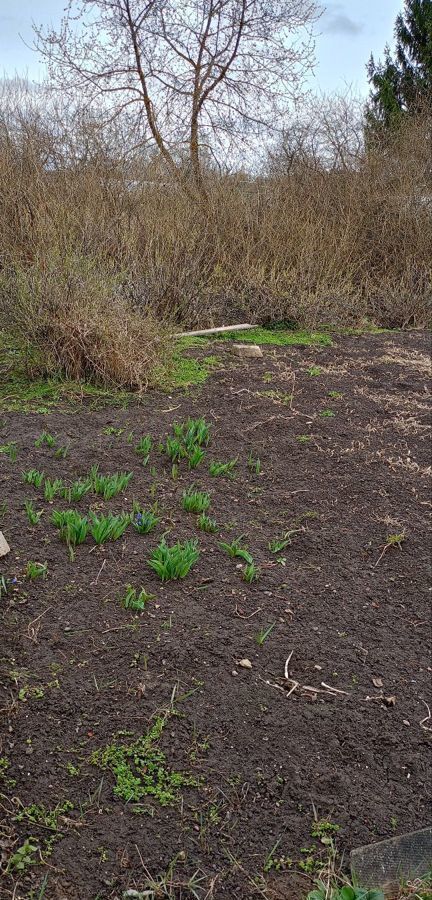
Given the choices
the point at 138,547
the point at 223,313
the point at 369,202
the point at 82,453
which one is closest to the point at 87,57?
the point at 369,202

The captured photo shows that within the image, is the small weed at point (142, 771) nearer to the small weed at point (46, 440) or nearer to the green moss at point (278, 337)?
the small weed at point (46, 440)

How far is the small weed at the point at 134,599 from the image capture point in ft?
9.54

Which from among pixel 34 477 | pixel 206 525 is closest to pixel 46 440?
pixel 34 477

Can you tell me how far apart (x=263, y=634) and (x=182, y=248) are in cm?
610

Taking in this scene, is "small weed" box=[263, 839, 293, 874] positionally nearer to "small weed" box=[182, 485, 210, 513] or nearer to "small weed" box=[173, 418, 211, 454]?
"small weed" box=[182, 485, 210, 513]

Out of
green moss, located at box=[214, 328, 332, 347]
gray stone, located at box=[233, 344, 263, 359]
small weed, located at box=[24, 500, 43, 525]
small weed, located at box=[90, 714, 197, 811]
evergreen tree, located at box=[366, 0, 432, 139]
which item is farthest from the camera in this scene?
evergreen tree, located at box=[366, 0, 432, 139]

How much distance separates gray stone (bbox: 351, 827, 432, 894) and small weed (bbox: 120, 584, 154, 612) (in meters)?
1.23

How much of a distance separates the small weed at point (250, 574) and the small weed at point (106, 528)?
→ 605 mm

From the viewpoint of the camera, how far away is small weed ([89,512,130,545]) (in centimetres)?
332

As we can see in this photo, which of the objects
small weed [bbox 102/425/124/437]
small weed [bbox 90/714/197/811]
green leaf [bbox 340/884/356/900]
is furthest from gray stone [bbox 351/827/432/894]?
small weed [bbox 102/425/124/437]

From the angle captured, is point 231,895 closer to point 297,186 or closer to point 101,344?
point 101,344

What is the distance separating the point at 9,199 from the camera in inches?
329

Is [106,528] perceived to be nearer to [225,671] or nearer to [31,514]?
[31,514]

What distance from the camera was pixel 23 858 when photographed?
1917 mm
